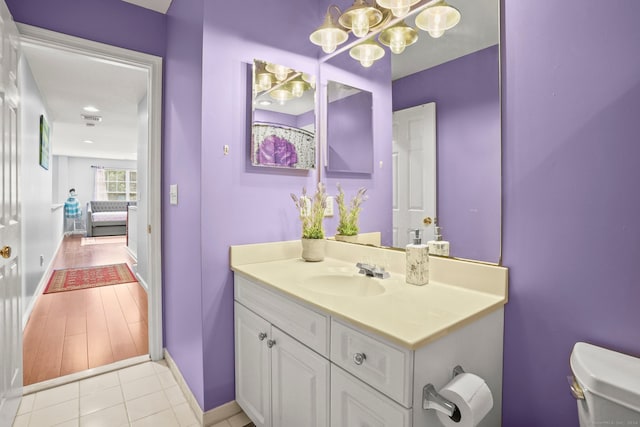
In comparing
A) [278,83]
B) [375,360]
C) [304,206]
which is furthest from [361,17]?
[375,360]

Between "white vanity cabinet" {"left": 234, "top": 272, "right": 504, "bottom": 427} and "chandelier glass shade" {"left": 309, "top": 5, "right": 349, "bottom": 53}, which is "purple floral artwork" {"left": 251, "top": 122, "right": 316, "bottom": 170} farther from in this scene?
"white vanity cabinet" {"left": 234, "top": 272, "right": 504, "bottom": 427}

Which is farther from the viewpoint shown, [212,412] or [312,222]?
[312,222]

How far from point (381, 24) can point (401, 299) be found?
4.23ft

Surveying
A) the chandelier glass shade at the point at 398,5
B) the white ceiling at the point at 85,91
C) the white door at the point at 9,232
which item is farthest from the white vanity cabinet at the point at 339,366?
the white ceiling at the point at 85,91

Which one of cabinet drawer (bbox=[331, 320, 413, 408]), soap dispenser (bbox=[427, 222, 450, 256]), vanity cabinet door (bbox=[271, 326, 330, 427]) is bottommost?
vanity cabinet door (bbox=[271, 326, 330, 427])

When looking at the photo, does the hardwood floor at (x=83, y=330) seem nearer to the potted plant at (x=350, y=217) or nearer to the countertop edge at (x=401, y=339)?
the potted plant at (x=350, y=217)

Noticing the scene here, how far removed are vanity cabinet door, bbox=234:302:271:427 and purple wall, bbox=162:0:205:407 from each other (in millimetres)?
188

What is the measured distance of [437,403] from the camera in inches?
31.0

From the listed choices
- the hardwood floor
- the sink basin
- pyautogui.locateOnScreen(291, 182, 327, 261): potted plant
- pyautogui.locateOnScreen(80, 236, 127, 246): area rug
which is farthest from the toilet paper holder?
pyautogui.locateOnScreen(80, 236, 127, 246): area rug

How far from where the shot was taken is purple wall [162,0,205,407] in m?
1.61

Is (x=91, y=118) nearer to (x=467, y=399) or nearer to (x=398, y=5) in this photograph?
(x=398, y=5)

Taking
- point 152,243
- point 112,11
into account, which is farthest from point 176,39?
point 152,243

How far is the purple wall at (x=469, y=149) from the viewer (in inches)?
45.1

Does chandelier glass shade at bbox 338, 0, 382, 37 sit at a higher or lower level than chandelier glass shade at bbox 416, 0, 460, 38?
higher
